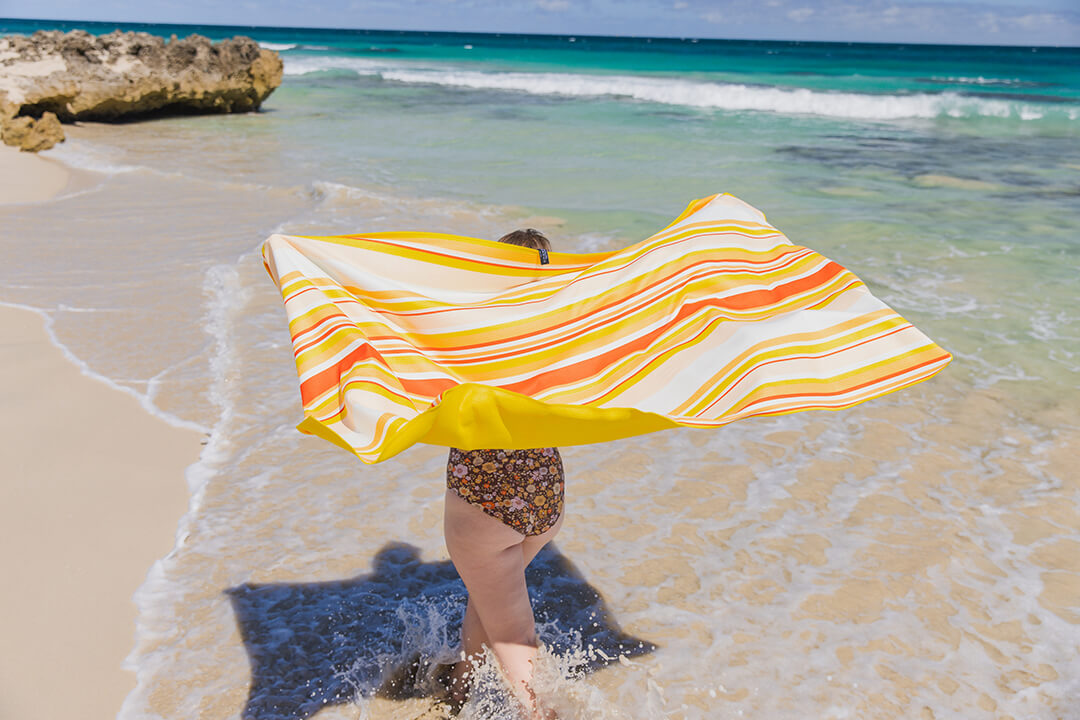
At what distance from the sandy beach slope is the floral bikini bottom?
1.49 metres

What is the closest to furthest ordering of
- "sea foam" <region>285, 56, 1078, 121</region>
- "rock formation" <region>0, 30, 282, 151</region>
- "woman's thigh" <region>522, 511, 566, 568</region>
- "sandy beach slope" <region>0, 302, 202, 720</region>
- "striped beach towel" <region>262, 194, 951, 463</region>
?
"striped beach towel" <region>262, 194, 951, 463</region>, "woman's thigh" <region>522, 511, 566, 568</region>, "sandy beach slope" <region>0, 302, 202, 720</region>, "rock formation" <region>0, 30, 282, 151</region>, "sea foam" <region>285, 56, 1078, 121</region>

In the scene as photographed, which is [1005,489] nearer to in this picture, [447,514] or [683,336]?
[683,336]

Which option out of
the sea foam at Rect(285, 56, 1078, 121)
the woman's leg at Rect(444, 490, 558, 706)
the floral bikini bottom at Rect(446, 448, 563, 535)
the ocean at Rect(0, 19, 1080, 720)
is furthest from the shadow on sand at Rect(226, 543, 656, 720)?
the sea foam at Rect(285, 56, 1078, 121)

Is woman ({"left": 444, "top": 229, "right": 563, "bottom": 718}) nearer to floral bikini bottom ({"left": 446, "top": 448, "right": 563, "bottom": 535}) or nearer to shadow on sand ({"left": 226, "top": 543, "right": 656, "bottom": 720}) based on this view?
floral bikini bottom ({"left": 446, "top": 448, "right": 563, "bottom": 535})

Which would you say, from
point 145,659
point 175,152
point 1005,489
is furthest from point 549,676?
point 175,152

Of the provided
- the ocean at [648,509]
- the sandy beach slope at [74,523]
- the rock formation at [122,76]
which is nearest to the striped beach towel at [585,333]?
the ocean at [648,509]

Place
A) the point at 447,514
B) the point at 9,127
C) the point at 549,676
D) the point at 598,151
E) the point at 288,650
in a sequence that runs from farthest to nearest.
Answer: the point at 598,151 < the point at 9,127 < the point at 288,650 < the point at 549,676 < the point at 447,514

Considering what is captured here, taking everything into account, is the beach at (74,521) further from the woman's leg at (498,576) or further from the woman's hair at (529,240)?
the woman's hair at (529,240)

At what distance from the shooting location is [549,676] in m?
2.79

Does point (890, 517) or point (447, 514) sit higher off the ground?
point (447, 514)

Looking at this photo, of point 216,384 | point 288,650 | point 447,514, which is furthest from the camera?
point 216,384

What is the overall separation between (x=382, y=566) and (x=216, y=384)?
2.15 meters

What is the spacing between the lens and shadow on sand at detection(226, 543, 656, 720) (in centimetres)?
289

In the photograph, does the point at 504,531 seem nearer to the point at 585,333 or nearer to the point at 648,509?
the point at 585,333
